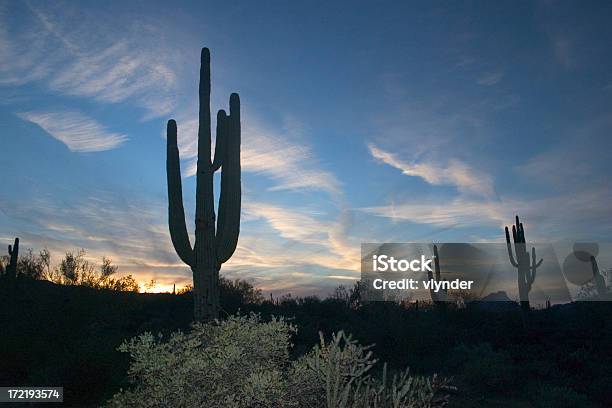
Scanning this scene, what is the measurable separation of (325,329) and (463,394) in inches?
279

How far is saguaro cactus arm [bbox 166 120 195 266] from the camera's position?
11336 mm

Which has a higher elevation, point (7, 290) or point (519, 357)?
point (7, 290)

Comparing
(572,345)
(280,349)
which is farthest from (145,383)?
(572,345)

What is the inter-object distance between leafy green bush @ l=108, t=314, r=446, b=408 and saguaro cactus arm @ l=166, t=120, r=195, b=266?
5.89m

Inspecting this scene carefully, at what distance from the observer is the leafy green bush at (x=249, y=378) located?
4.62 m

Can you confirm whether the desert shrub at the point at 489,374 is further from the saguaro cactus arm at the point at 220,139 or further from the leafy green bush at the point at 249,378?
the leafy green bush at the point at 249,378

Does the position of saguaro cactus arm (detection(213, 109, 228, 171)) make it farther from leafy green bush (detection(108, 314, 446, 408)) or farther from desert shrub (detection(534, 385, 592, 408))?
desert shrub (detection(534, 385, 592, 408))

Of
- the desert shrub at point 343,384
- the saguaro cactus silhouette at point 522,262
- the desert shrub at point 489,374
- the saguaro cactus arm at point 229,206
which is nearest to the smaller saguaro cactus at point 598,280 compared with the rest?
the saguaro cactus silhouette at point 522,262

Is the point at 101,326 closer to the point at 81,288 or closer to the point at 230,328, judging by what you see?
the point at 81,288

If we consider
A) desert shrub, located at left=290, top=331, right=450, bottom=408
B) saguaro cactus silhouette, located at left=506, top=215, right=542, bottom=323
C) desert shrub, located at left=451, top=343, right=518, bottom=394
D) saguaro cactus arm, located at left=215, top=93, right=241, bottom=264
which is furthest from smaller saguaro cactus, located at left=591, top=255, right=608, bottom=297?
desert shrub, located at left=290, top=331, right=450, bottom=408

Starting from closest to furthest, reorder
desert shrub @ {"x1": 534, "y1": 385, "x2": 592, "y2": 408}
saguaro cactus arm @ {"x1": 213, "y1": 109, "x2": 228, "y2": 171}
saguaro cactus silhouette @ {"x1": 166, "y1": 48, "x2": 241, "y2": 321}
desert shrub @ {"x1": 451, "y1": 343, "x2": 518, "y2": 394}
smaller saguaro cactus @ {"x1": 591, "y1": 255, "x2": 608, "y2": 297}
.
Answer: saguaro cactus silhouette @ {"x1": 166, "y1": 48, "x2": 241, "y2": 321} < desert shrub @ {"x1": 534, "y1": 385, "x2": 592, "y2": 408} < saguaro cactus arm @ {"x1": 213, "y1": 109, "x2": 228, "y2": 171} < desert shrub @ {"x1": 451, "y1": 343, "x2": 518, "y2": 394} < smaller saguaro cactus @ {"x1": 591, "y1": 255, "x2": 608, "y2": 297}

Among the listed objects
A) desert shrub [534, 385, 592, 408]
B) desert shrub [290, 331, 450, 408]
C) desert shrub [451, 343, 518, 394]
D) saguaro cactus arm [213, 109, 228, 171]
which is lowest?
desert shrub [534, 385, 592, 408]

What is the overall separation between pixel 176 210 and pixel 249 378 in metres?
7.34

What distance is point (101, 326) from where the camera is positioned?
16609mm
